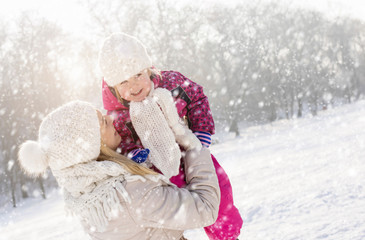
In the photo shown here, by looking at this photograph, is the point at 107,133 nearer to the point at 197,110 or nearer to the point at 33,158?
the point at 33,158

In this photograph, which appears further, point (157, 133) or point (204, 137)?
point (204, 137)

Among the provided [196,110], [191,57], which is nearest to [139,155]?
[196,110]

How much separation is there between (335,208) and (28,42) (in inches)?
761

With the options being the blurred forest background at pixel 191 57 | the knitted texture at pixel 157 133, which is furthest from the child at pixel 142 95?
the blurred forest background at pixel 191 57

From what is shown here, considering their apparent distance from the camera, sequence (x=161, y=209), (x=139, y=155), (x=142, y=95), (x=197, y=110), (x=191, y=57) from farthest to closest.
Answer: (x=191, y=57) → (x=197, y=110) → (x=142, y=95) → (x=139, y=155) → (x=161, y=209)

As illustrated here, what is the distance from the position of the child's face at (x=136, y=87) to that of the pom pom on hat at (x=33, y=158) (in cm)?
81

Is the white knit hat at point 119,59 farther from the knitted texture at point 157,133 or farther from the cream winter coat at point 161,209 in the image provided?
the cream winter coat at point 161,209

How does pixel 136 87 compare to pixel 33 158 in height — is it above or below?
above

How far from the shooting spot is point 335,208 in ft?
12.2

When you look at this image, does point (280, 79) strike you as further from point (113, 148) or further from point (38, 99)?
point (113, 148)

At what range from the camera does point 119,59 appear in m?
2.29

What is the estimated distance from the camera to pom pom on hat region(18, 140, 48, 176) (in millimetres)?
1576

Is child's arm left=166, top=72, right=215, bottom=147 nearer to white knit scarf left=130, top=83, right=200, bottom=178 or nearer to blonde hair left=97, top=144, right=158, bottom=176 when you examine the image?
white knit scarf left=130, top=83, right=200, bottom=178

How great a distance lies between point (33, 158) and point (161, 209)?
0.65 m
